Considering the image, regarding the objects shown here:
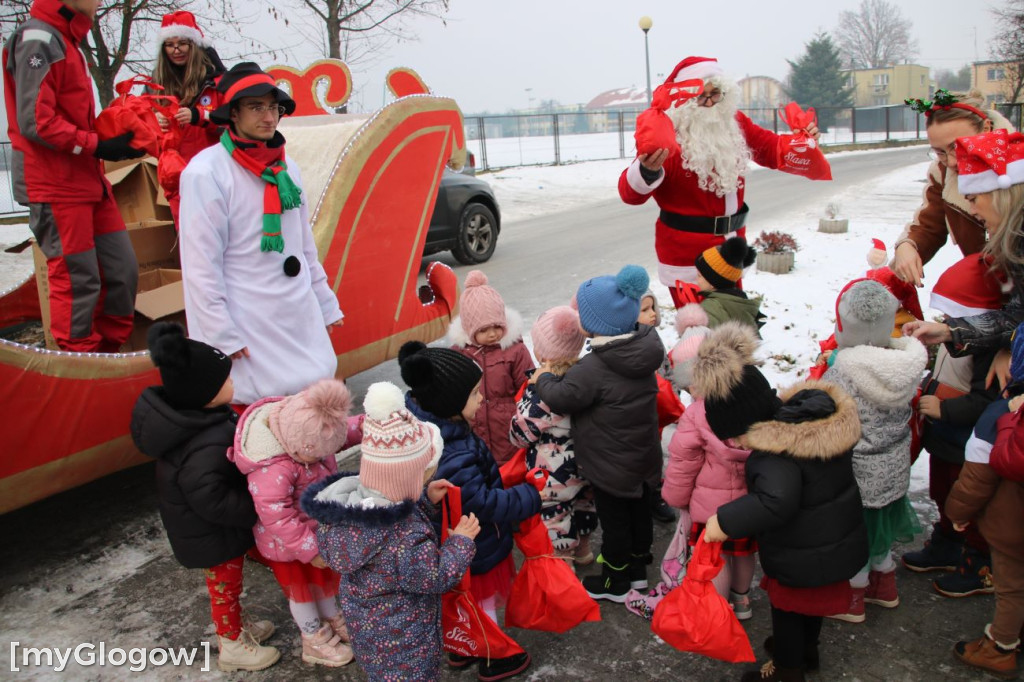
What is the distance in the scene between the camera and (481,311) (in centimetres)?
324

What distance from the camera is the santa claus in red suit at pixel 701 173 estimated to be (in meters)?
3.87

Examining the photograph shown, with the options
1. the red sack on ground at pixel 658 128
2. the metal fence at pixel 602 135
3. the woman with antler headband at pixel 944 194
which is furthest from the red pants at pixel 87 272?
the metal fence at pixel 602 135

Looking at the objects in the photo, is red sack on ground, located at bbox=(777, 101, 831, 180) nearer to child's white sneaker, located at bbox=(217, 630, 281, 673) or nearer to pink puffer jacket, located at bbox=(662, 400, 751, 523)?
pink puffer jacket, located at bbox=(662, 400, 751, 523)

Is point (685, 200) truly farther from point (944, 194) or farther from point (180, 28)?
point (180, 28)

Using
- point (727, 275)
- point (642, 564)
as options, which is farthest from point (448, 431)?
point (727, 275)

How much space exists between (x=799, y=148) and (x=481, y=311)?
194 cm

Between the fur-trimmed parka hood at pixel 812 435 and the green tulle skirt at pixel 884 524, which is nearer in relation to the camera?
the fur-trimmed parka hood at pixel 812 435

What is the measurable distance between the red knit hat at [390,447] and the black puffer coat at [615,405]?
0.81m

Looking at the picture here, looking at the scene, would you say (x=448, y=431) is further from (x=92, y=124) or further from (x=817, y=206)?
(x=817, y=206)

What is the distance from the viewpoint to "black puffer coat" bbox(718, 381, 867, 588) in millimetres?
2209

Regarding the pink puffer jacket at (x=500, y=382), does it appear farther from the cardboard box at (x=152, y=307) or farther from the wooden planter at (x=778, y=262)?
the wooden planter at (x=778, y=262)

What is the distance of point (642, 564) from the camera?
120 inches

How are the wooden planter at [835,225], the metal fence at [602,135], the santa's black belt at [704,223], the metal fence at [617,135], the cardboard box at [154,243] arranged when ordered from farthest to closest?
the metal fence at [617,135] < the metal fence at [602,135] < the wooden planter at [835,225] < the cardboard box at [154,243] < the santa's black belt at [704,223]

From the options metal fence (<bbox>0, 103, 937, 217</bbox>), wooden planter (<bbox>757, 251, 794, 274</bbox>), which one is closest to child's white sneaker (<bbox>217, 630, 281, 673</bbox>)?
wooden planter (<bbox>757, 251, 794, 274</bbox>)
